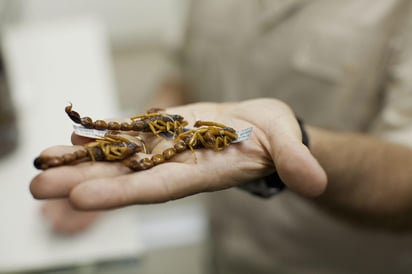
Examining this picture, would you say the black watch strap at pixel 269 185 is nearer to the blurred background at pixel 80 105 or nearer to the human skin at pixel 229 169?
the human skin at pixel 229 169

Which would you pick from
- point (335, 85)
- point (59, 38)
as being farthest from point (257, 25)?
point (59, 38)

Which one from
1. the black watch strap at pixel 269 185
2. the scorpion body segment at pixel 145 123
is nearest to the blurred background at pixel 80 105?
the scorpion body segment at pixel 145 123

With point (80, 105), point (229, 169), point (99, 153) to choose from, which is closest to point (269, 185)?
point (229, 169)

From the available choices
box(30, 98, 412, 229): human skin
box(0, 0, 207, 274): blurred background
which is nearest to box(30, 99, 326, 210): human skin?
box(30, 98, 412, 229): human skin

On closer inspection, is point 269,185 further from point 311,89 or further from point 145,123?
point 311,89

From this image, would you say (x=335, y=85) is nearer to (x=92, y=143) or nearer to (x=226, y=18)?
(x=226, y=18)

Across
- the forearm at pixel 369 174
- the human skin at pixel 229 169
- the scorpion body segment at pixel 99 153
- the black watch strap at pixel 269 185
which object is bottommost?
the forearm at pixel 369 174
